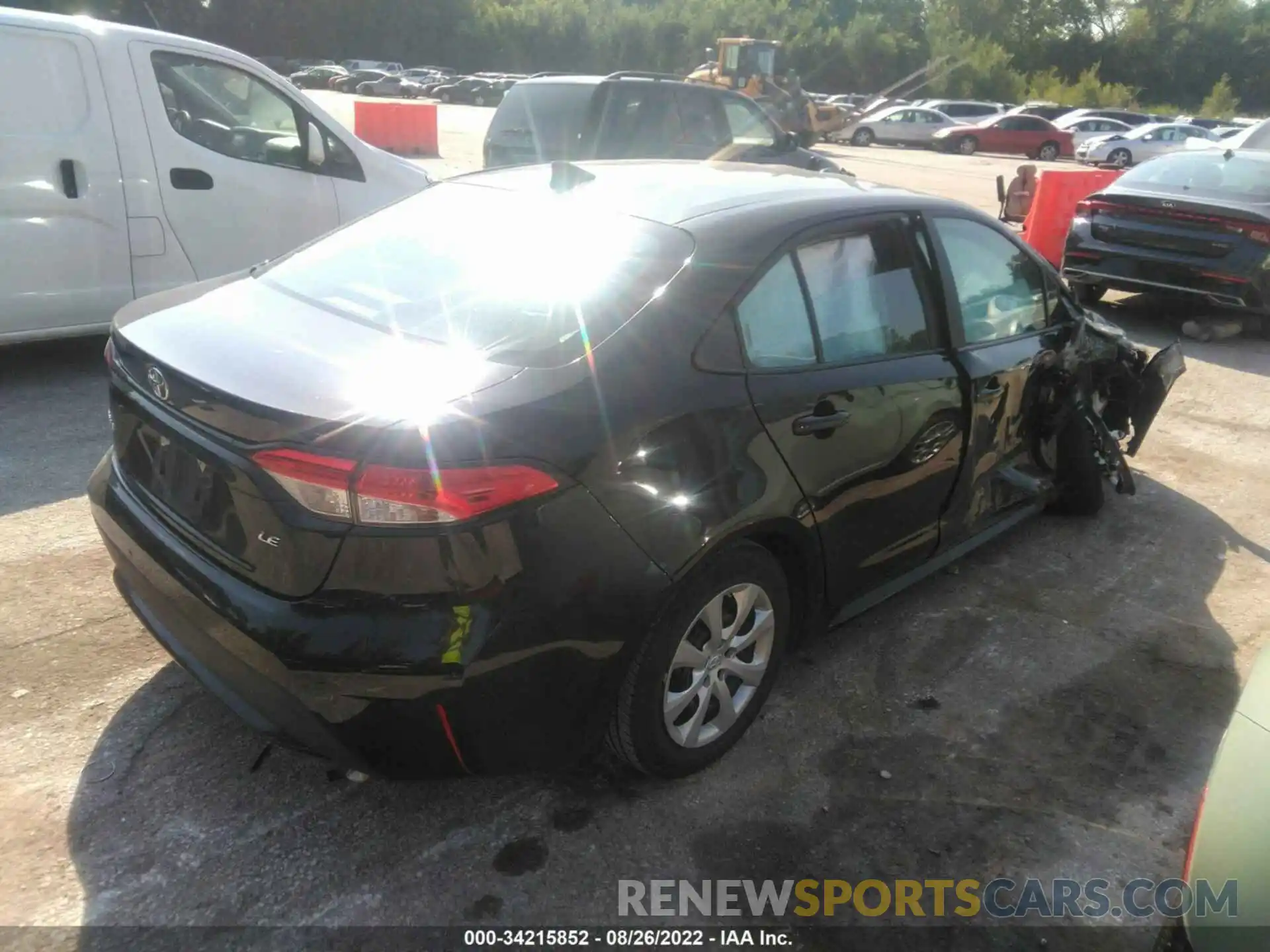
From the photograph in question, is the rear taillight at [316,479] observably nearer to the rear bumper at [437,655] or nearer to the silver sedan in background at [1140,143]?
the rear bumper at [437,655]

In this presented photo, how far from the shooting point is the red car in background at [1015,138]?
33250mm

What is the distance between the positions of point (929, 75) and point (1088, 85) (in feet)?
30.1

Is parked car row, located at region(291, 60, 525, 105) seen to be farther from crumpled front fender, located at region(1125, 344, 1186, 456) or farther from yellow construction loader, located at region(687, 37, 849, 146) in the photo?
crumpled front fender, located at region(1125, 344, 1186, 456)

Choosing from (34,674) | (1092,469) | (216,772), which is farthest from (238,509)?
(1092,469)

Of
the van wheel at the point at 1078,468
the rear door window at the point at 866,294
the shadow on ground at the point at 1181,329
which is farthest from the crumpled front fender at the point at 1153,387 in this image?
the shadow on ground at the point at 1181,329

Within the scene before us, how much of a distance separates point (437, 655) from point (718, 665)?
2.98ft

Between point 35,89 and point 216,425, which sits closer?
→ point 216,425

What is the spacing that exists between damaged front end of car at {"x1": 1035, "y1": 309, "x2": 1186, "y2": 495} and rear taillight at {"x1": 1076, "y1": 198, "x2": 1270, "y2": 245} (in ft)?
12.1

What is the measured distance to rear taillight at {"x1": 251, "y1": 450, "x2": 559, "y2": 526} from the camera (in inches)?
83.1

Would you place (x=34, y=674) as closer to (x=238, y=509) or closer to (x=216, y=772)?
(x=216, y=772)

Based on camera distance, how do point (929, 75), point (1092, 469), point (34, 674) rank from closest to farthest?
point (34, 674) < point (1092, 469) < point (929, 75)

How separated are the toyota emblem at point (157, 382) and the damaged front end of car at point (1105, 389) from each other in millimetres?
3212

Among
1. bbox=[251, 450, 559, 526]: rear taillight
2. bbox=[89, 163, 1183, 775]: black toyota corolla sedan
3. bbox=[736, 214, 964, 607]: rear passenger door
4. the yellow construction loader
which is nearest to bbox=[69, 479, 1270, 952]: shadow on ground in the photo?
bbox=[89, 163, 1183, 775]: black toyota corolla sedan

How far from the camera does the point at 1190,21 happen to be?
64812mm
